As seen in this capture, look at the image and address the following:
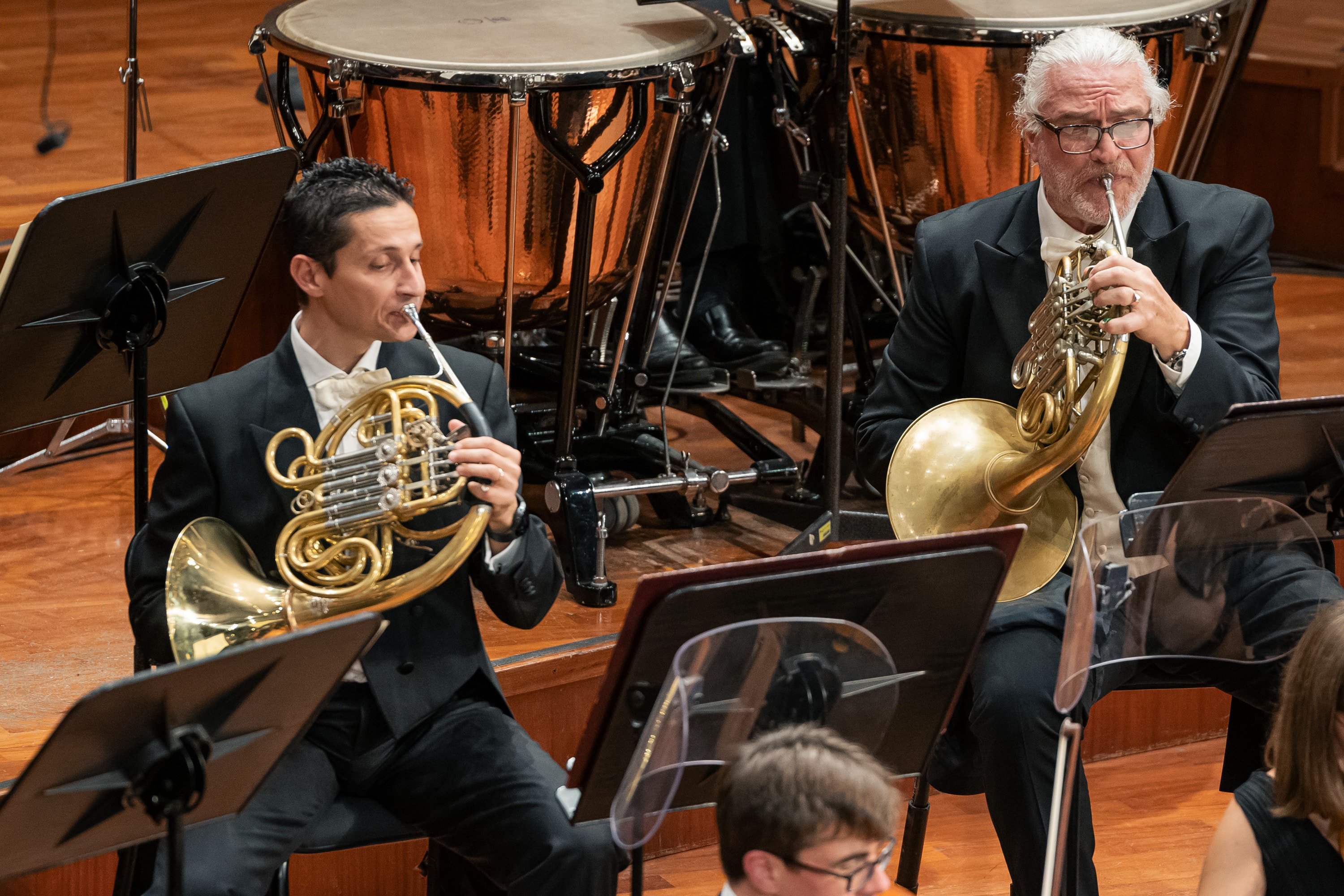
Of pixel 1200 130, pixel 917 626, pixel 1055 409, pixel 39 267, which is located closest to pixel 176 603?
pixel 39 267

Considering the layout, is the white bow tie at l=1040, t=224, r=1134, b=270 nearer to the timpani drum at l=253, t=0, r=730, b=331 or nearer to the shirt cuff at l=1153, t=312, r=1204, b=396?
the shirt cuff at l=1153, t=312, r=1204, b=396

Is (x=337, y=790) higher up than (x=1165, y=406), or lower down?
lower down

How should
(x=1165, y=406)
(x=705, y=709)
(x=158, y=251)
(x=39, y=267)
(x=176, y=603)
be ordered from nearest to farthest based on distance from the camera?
(x=705, y=709), (x=176, y=603), (x=39, y=267), (x=158, y=251), (x=1165, y=406)

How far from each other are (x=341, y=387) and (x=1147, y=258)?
1.14 metres

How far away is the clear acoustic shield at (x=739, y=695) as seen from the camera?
1.61m

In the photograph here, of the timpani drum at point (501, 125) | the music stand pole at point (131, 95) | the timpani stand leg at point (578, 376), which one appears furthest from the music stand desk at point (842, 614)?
the music stand pole at point (131, 95)

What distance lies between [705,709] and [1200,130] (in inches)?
84.5

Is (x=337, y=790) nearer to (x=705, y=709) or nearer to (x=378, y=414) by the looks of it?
(x=378, y=414)

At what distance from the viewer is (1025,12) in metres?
3.02

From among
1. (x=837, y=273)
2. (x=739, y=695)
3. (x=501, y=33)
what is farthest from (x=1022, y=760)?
(x=501, y=33)

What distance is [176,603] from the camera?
189 cm

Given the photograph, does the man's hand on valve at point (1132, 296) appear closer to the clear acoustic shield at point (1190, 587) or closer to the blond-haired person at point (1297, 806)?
the clear acoustic shield at point (1190, 587)

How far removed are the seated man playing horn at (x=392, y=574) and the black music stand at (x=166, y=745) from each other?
13.2 inches

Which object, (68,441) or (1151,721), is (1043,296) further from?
(68,441)
